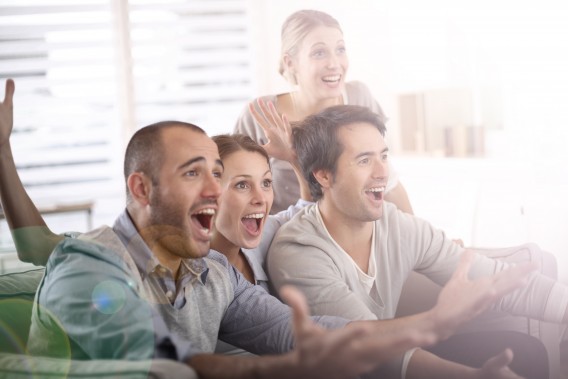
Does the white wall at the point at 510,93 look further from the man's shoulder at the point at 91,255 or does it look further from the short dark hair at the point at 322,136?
the man's shoulder at the point at 91,255

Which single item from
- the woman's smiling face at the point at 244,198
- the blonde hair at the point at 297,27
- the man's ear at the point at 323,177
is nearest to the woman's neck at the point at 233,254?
the woman's smiling face at the point at 244,198

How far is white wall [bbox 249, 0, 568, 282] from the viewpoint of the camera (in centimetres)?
82

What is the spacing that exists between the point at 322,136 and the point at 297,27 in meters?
0.16

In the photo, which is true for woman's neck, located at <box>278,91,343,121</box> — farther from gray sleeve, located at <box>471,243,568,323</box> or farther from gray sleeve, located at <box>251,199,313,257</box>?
gray sleeve, located at <box>471,243,568,323</box>

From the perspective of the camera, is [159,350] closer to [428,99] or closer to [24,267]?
[24,267]

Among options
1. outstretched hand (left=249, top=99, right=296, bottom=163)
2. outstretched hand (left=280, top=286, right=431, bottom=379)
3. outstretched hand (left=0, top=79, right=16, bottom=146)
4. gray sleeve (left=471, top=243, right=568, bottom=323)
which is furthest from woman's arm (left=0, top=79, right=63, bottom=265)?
gray sleeve (left=471, top=243, right=568, bottom=323)

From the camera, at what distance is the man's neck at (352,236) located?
2.34ft

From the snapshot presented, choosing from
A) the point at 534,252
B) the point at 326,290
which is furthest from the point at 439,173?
the point at 326,290

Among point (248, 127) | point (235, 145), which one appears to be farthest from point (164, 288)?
point (248, 127)

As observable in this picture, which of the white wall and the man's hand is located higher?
the white wall

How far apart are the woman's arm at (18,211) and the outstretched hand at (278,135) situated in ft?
0.81

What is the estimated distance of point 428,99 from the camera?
1544 millimetres

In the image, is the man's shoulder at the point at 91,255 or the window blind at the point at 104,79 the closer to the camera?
the man's shoulder at the point at 91,255

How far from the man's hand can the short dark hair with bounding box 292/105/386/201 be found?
202mm
